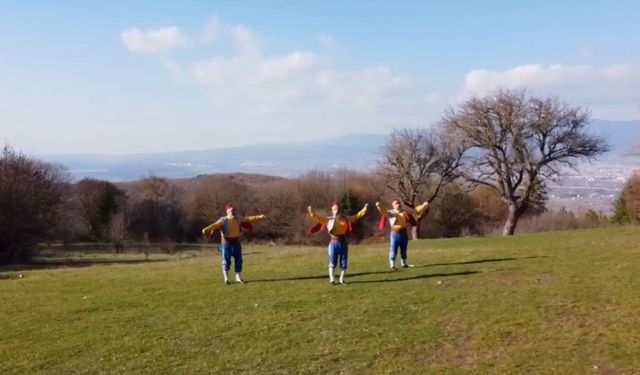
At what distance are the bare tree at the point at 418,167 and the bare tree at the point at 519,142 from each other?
162 inches

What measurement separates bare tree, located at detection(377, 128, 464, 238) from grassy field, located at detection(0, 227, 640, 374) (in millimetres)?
30876

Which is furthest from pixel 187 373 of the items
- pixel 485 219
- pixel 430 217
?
pixel 485 219

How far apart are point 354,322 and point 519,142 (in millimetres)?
36005

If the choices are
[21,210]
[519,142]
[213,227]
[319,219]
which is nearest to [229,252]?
[213,227]

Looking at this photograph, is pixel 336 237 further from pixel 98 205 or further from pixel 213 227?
pixel 98 205

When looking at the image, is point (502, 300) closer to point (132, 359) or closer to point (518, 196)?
point (132, 359)

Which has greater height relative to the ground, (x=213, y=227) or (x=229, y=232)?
(x=213, y=227)

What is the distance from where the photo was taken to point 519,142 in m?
45.4

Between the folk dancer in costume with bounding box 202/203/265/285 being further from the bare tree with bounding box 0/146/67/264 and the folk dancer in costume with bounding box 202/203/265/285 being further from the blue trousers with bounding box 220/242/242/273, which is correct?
the bare tree with bounding box 0/146/67/264

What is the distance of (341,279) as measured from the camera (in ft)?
59.6

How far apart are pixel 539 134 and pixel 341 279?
107 feet

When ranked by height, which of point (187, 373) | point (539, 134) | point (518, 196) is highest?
point (539, 134)

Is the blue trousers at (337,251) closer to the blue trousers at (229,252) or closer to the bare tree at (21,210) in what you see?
the blue trousers at (229,252)

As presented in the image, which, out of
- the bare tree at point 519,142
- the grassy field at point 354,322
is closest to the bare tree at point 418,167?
the bare tree at point 519,142
